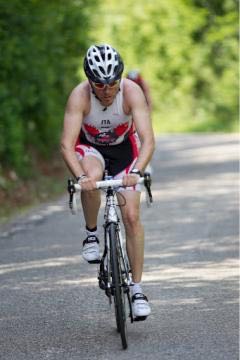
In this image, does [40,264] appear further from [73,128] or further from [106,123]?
[73,128]

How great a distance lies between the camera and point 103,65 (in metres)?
7.12

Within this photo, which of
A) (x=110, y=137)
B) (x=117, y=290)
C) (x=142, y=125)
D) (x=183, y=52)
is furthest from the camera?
(x=183, y=52)

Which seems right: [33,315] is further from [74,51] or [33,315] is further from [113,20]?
[113,20]

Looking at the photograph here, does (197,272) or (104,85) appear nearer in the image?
(104,85)

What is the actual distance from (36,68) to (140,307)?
1094 centimetres

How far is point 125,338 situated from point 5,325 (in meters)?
1.21

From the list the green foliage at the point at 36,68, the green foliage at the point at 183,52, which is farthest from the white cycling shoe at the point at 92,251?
the green foliage at the point at 183,52

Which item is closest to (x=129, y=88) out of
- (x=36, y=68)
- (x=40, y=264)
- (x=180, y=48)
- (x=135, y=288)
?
(x=135, y=288)

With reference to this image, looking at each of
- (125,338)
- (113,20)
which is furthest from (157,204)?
(113,20)

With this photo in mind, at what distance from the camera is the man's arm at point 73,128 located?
7.24 metres

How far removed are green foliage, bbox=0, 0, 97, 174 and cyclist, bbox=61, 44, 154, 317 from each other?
8.13m

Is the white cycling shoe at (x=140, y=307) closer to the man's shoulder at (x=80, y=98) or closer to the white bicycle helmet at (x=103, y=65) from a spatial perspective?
the man's shoulder at (x=80, y=98)

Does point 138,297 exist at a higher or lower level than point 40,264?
higher

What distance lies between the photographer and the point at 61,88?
69.1 ft
